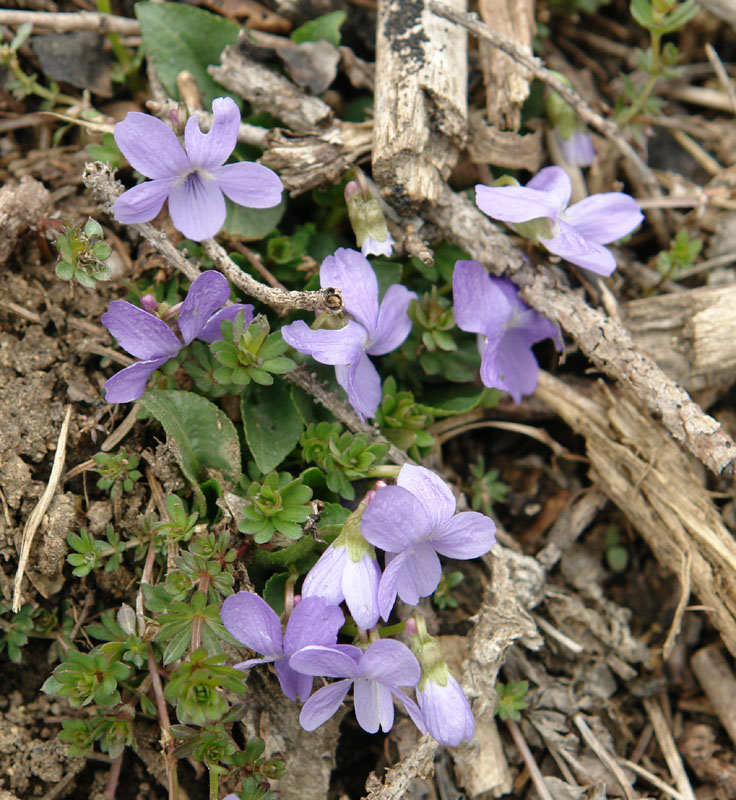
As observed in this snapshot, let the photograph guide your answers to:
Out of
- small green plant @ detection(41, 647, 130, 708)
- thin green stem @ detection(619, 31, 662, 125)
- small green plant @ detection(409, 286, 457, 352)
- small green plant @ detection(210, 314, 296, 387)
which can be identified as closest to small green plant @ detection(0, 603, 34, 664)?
small green plant @ detection(41, 647, 130, 708)

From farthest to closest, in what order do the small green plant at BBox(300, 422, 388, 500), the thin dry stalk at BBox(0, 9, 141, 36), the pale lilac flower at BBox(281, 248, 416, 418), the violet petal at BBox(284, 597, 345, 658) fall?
1. the thin dry stalk at BBox(0, 9, 141, 36)
2. the small green plant at BBox(300, 422, 388, 500)
3. the pale lilac flower at BBox(281, 248, 416, 418)
4. the violet petal at BBox(284, 597, 345, 658)

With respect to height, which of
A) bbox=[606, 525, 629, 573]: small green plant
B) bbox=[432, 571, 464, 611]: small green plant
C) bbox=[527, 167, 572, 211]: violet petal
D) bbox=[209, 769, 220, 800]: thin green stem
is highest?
bbox=[527, 167, 572, 211]: violet petal

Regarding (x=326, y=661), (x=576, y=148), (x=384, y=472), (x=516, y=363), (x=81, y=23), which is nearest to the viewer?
(x=326, y=661)

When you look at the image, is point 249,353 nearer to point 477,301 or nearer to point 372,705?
point 477,301

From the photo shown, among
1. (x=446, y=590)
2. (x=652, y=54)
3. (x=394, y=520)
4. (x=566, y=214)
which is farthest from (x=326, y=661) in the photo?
(x=652, y=54)

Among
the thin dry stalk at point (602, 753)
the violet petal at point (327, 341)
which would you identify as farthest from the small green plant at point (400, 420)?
the thin dry stalk at point (602, 753)

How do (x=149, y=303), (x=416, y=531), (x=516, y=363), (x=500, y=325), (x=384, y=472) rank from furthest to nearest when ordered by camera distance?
(x=516, y=363) → (x=500, y=325) → (x=384, y=472) → (x=149, y=303) → (x=416, y=531)

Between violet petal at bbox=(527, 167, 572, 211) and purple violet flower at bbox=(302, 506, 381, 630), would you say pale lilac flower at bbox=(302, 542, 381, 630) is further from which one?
violet petal at bbox=(527, 167, 572, 211)

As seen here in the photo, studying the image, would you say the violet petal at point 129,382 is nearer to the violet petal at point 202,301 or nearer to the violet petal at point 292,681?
the violet petal at point 202,301
